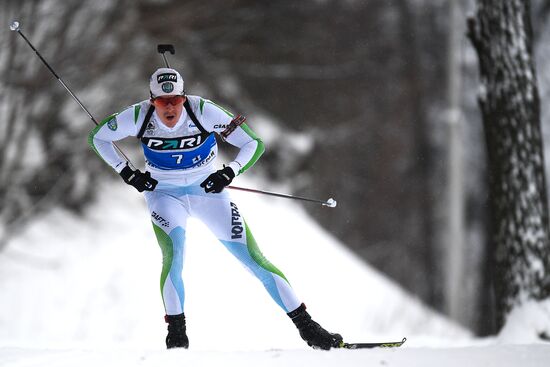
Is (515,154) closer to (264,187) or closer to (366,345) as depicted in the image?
(366,345)

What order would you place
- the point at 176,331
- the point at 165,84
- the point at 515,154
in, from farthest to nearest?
the point at 515,154
the point at 176,331
the point at 165,84

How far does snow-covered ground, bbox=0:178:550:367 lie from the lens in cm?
1215

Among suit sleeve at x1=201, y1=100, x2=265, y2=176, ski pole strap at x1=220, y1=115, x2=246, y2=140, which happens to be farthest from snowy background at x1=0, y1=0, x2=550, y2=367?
ski pole strap at x1=220, y1=115, x2=246, y2=140

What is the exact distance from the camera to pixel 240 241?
21.5ft

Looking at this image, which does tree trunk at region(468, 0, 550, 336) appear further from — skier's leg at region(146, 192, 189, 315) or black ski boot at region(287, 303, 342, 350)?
skier's leg at region(146, 192, 189, 315)

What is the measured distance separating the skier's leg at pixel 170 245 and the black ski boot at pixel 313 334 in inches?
35.8

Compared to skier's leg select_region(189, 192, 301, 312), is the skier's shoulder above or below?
above

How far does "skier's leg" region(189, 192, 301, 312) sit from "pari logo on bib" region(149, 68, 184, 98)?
2.89 ft

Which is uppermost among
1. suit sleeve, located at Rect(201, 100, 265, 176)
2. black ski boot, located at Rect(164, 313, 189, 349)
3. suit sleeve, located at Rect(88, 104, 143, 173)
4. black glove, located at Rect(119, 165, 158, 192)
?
suit sleeve, located at Rect(88, 104, 143, 173)

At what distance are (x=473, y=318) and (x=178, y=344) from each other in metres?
22.5

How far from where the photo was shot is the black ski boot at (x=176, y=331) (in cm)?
642

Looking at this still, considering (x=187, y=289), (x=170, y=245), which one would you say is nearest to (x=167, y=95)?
(x=170, y=245)

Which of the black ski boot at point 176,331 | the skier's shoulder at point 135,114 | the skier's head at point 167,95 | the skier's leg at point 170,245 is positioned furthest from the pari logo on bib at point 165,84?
the black ski boot at point 176,331

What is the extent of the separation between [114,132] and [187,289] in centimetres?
727
